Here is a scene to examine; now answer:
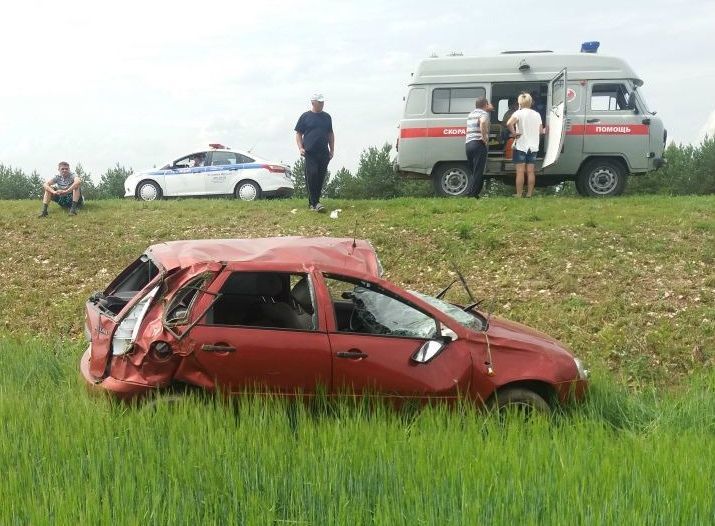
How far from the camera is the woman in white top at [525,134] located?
1380 centimetres

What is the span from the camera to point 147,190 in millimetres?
18766

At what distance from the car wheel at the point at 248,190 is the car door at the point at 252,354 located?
1323 centimetres

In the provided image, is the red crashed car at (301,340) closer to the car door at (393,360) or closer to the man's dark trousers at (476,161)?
the car door at (393,360)

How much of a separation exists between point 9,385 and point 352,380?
2903 mm

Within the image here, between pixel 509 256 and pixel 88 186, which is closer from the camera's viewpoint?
pixel 509 256

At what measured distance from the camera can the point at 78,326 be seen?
9.31 metres

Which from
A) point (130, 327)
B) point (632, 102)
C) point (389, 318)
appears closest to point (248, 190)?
point (632, 102)

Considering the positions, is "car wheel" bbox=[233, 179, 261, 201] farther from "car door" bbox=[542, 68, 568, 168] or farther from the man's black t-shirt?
"car door" bbox=[542, 68, 568, 168]

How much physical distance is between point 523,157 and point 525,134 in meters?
0.45

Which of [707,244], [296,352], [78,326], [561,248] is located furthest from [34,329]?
[707,244]

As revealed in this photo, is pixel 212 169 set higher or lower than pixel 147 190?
higher

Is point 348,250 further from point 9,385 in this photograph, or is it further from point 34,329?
point 34,329

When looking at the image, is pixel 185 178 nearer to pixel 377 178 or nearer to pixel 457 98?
pixel 457 98

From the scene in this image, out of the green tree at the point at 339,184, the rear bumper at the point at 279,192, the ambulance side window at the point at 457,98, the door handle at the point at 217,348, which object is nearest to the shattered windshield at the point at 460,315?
the door handle at the point at 217,348
